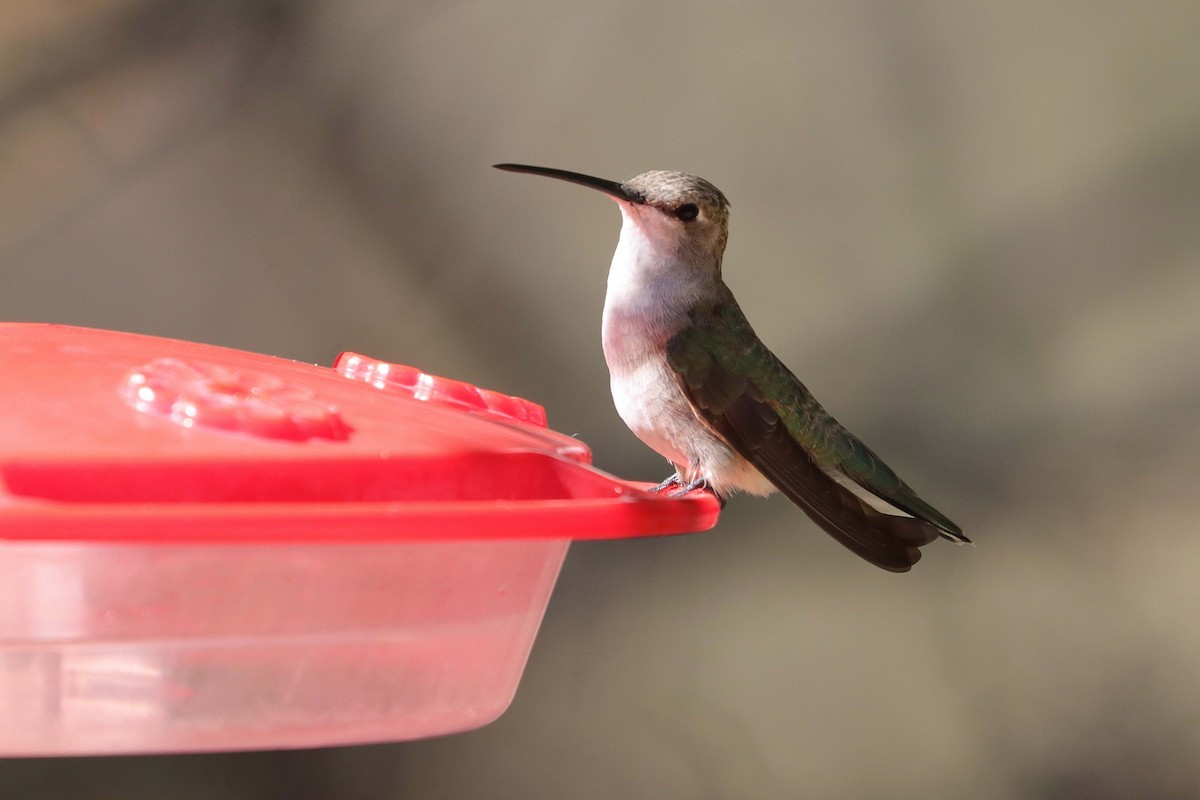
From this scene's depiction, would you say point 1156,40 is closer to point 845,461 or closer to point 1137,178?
point 1137,178

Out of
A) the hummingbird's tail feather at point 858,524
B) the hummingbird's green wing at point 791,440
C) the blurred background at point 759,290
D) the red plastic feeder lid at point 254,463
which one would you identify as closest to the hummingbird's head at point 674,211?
the hummingbird's green wing at point 791,440

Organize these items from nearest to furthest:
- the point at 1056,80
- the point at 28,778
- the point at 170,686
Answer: the point at 170,686
the point at 28,778
the point at 1056,80

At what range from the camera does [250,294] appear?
4098 mm

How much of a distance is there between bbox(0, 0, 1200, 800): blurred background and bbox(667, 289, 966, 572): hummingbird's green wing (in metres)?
1.61

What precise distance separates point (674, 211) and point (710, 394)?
380 millimetres

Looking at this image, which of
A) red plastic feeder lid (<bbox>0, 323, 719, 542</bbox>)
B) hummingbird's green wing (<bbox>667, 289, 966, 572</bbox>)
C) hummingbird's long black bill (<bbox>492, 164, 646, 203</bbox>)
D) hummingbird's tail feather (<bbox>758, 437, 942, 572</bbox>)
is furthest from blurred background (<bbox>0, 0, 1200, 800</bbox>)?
red plastic feeder lid (<bbox>0, 323, 719, 542</bbox>)

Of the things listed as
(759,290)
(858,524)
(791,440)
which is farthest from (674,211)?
(759,290)

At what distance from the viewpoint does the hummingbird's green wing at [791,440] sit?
1899 mm

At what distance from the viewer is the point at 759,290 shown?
4.19m

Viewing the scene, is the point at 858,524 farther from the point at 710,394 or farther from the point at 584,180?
the point at 584,180

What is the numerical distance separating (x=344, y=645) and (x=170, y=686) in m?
0.17

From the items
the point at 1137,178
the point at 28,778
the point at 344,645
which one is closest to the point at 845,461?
the point at 344,645

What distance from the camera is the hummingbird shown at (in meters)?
1.96

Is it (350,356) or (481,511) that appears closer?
(481,511)
